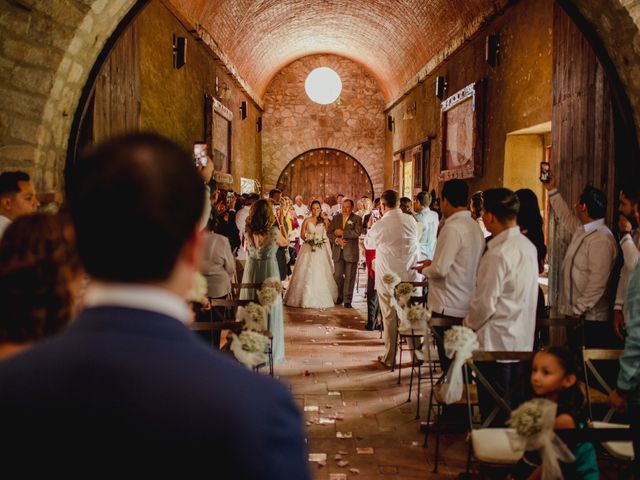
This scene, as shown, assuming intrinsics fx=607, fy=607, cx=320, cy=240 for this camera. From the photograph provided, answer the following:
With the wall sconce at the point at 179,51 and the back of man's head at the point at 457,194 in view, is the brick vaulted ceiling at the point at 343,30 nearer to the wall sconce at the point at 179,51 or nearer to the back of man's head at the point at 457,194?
the wall sconce at the point at 179,51

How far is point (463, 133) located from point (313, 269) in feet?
10.9

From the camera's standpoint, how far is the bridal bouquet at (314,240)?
9383 mm

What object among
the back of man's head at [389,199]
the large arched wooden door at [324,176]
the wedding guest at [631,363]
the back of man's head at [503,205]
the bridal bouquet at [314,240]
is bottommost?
the wedding guest at [631,363]

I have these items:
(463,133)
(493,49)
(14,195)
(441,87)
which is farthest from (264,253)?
(441,87)

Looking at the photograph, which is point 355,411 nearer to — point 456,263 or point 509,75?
point 456,263

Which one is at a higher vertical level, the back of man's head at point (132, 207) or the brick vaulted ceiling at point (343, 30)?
the brick vaulted ceiling at point (343, 30)

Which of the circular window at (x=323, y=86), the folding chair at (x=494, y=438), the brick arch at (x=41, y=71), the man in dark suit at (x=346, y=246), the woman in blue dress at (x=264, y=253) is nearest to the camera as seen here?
the folding chair at (x=494, y=438)

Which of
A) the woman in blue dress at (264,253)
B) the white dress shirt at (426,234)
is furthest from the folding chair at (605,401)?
the white dress shirt at (426,234)

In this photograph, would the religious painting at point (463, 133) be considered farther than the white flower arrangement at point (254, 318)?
Yes

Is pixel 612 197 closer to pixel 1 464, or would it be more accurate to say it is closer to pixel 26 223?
pixel 26 223

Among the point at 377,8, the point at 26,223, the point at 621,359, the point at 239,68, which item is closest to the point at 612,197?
the point at 621,359

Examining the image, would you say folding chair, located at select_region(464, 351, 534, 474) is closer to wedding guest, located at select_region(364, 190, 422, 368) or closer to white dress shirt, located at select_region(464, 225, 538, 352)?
white dress shirt, located at select_region(464, 225, 538, 352)

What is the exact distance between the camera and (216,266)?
195 inches

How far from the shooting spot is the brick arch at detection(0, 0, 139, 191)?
4.01 meters
